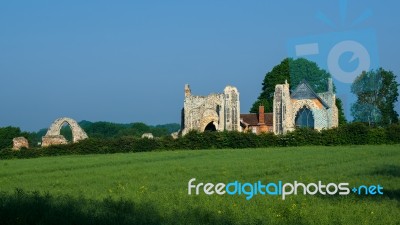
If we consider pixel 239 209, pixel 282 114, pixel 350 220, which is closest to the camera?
pixel 350 220

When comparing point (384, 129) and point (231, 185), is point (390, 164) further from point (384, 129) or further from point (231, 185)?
point (384, 129)

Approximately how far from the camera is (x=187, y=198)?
10.9 meters

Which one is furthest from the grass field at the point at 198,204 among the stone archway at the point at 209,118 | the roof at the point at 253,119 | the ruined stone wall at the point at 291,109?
the roof at the point at 253,119

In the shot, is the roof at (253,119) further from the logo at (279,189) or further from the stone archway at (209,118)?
the logo at (279,189)

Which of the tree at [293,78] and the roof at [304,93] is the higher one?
the tree at [293,78]

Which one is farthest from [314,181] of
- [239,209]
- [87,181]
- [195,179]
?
[87,181]

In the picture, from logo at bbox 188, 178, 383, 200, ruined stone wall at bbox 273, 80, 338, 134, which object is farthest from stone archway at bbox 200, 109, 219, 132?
logo at bbox 188, 178, 383, 200

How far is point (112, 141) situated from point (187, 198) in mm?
28371

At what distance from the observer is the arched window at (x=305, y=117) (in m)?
50.2

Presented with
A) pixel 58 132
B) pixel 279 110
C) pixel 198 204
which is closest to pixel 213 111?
pixel 279 110

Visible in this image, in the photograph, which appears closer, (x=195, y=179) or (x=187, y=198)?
(x=187, y=198)

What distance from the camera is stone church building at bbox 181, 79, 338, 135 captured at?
48531 mm

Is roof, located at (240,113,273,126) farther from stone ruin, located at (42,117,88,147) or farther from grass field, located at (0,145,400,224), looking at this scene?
grass field, located at (0,145,400,224)

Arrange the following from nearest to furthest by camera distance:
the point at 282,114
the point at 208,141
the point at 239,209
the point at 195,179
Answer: the point at 239,209, the point at 195,179, the point at 208,141, the point at 282,114
